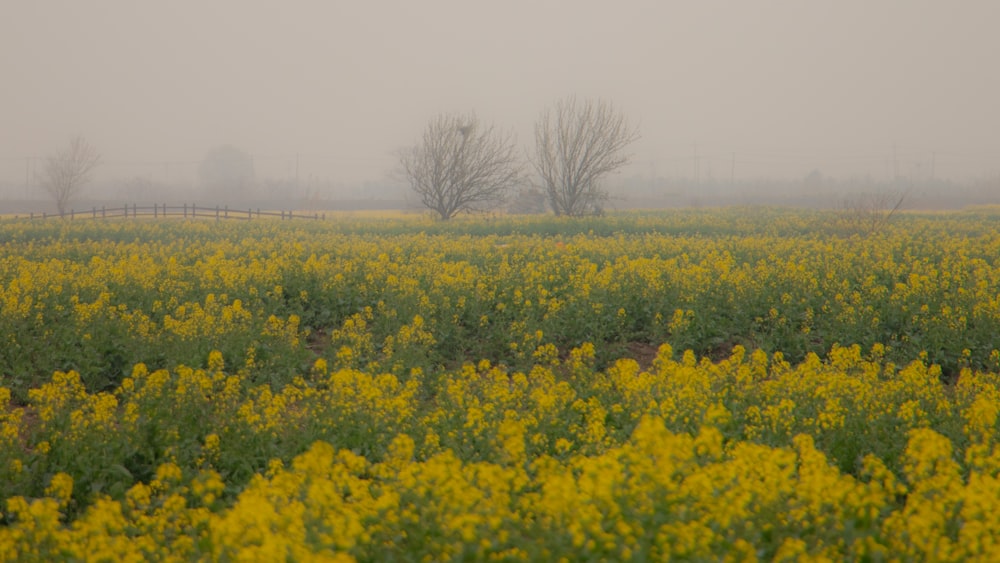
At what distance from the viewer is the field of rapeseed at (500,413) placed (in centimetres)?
423

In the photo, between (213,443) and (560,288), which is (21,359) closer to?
(213,443)

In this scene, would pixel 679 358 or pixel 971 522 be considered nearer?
pixel 971 522

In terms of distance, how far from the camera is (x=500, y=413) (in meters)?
7.09

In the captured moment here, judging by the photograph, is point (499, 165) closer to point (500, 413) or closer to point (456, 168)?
point (456, 168)

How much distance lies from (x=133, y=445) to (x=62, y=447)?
54 centimetres

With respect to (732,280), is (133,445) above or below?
below

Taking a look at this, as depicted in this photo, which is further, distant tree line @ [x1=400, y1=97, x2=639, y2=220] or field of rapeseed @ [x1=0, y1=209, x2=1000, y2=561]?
distant tree line @ [x1=400, y1=97, x2=639, y2=220]

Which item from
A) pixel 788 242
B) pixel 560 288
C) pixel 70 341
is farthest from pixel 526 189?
pixel 70 341

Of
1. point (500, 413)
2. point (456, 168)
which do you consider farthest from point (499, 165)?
point (500, 413)

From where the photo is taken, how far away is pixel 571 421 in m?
7.25

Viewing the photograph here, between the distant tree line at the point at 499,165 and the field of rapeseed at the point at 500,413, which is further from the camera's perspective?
the distant tree line at the point at 499,165

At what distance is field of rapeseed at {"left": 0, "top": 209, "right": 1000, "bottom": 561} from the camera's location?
4234mm

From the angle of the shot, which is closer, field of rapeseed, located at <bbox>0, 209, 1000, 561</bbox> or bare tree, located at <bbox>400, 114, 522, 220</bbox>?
field of rapeseed, located at <bbox>0, 209, 1000, 561</bbox>

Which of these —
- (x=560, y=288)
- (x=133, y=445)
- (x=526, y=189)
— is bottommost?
(x=133, y=445)
